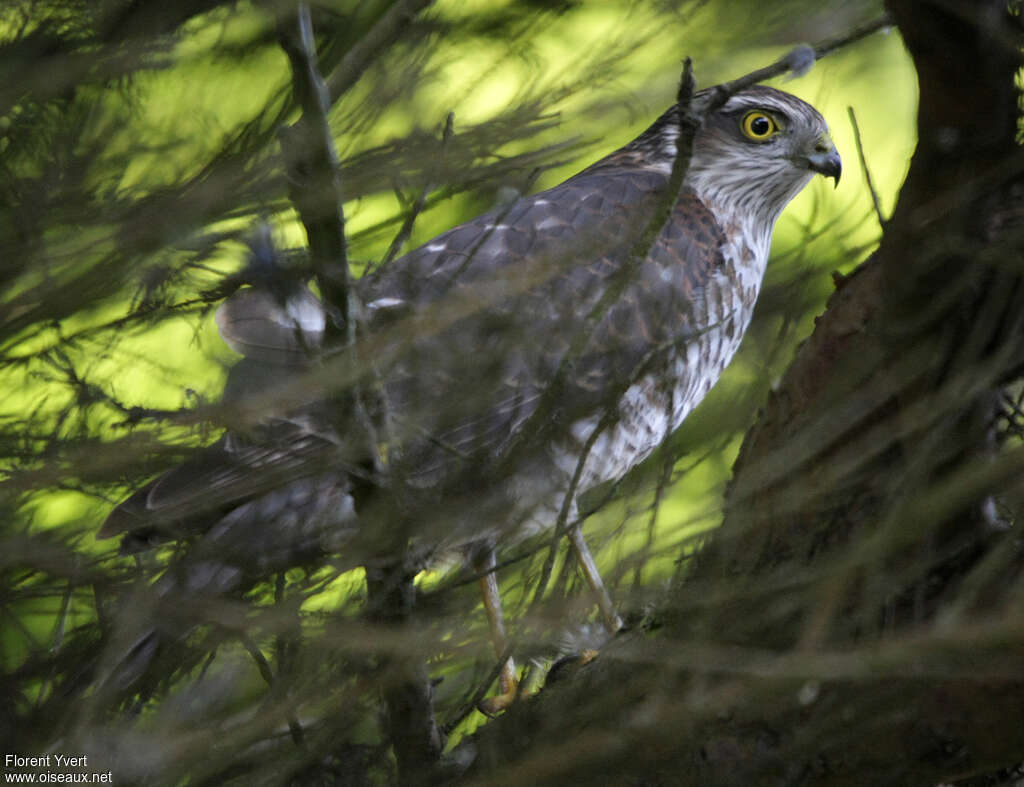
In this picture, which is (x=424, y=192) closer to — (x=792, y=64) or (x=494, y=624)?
(x=792, y=64)

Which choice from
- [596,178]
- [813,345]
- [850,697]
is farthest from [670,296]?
[850,697]

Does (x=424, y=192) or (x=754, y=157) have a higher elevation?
(x=754, y=157)

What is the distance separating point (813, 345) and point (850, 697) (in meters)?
0.73

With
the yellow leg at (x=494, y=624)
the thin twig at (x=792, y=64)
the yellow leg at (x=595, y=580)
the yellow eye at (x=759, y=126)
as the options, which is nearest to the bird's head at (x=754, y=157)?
the yellow eye at (x=759, y=126)

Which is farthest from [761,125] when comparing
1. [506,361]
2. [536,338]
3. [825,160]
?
[506,361]

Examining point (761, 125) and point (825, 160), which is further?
point (761, 125)

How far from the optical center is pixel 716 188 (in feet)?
10.9

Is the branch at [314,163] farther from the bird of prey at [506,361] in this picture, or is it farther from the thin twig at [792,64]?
the thin twig at [792,64]

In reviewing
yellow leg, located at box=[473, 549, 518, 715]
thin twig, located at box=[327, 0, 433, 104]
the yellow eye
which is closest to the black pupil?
the yellow eye

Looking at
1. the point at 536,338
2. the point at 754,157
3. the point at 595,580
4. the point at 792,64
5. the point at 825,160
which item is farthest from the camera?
the point at 754,157

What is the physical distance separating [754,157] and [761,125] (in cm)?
11

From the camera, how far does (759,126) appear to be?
130 inches

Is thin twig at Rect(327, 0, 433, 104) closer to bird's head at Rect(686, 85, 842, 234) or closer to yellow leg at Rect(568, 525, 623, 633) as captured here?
yellow leg at Rect(568, 525, 623, 633)

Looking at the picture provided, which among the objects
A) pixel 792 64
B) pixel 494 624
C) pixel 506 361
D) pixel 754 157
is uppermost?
pixel 754 157
